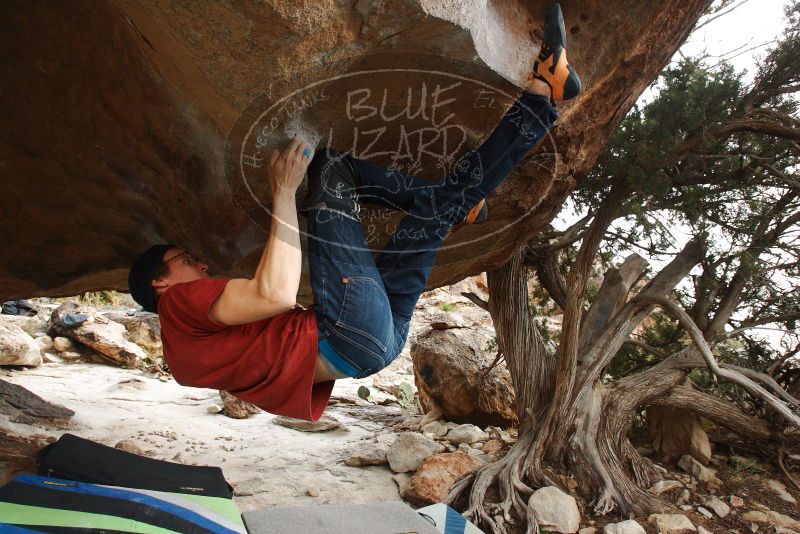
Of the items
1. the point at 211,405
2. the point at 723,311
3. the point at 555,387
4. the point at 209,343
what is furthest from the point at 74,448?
the point at 723,311

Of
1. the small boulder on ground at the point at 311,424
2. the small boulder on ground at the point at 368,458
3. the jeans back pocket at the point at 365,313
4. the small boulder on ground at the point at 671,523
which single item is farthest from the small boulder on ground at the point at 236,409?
the jeans back pocket at the point at 365,313

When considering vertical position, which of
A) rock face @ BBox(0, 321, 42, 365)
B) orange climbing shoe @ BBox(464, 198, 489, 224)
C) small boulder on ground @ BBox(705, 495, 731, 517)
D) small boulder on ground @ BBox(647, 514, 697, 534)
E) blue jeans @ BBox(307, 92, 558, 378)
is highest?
orange climbing shoe @ BBox(464, 198, 489, 224)

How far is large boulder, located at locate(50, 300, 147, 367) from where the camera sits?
30.5ft

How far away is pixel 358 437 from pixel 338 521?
3076mm

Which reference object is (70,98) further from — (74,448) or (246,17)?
(74,448)

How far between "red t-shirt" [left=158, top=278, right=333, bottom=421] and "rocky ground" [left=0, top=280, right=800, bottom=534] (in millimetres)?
1821

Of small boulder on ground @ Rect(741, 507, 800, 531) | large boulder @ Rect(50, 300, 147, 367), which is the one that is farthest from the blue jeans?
large boulder @ Rect(50, 300, 147, 367)

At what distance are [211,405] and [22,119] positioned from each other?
182 inches

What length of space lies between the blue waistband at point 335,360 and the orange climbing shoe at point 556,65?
149 cm

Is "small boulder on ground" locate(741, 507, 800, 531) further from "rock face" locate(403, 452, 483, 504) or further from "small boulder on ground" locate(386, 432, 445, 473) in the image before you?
"small boulder on ground" locate(386, 432, 445, 473)

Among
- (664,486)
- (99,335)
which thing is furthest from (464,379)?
(99,335)

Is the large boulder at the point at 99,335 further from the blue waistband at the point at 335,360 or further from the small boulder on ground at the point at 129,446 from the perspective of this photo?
the blue waistband at the point at 335,360

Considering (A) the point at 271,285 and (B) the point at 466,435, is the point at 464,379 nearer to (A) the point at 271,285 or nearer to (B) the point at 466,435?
(B) the point at 466,435

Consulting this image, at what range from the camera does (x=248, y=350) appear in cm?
223
